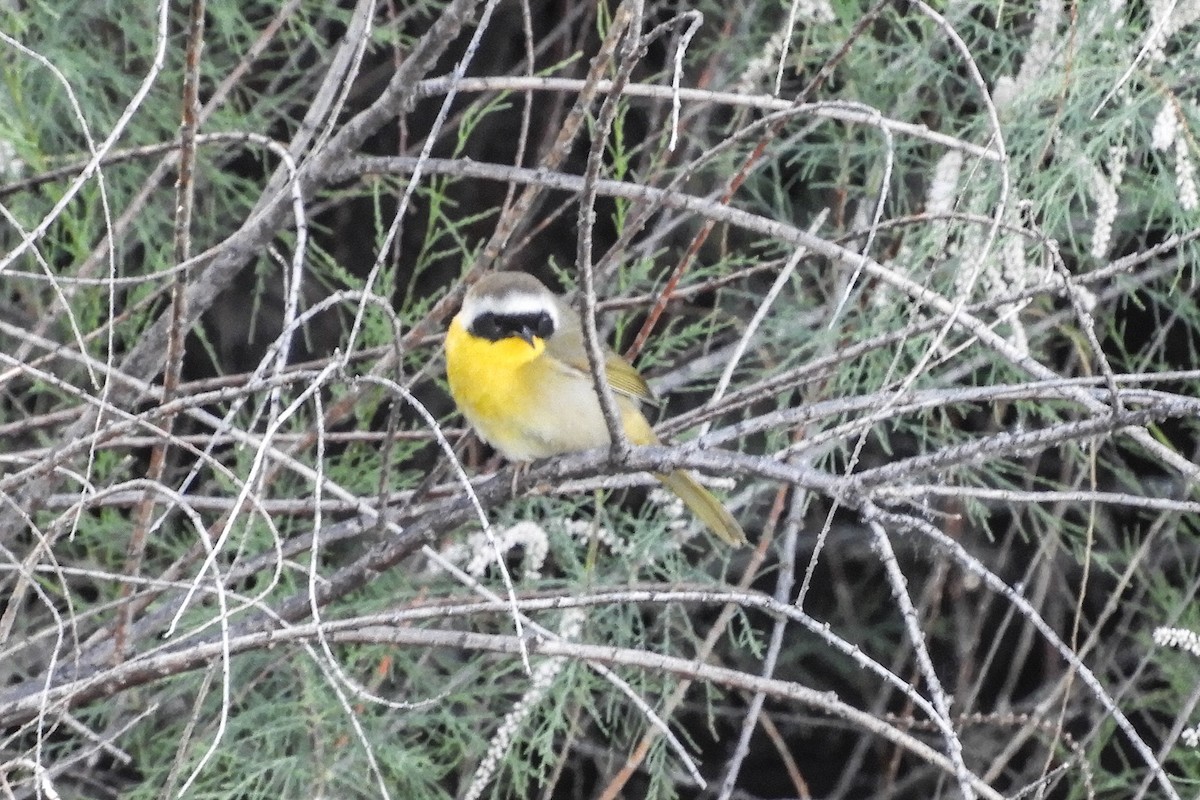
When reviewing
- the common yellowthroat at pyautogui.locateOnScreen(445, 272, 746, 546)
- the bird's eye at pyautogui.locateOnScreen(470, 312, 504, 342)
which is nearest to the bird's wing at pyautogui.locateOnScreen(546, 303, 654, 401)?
the common yellowthroat at pyautogui.locateOnScreen(445, 272, 746, 546)

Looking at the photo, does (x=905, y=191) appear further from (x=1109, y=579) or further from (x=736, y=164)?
(x=1109, y=579)

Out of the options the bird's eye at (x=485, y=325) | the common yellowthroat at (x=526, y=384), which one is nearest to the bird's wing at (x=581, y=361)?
the common yellowthroat at (x=526, y=384)

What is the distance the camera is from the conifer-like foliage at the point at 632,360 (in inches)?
84.7

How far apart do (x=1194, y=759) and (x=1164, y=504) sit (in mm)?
1972

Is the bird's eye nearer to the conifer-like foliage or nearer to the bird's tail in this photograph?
the conifer-like foliage

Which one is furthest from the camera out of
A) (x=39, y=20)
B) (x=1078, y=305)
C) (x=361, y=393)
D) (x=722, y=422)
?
(x=722, y=422)

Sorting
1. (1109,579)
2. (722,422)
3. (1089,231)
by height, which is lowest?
(1109,579)

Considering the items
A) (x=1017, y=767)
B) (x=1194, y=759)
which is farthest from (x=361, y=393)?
(x=1017, y=767)

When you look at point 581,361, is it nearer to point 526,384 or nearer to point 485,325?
point 526,384

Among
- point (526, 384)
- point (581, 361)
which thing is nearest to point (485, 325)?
point (526, 384)

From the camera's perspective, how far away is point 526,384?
330 cm

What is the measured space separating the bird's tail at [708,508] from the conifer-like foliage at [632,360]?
54 millimetres

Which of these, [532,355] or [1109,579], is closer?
[532,355]

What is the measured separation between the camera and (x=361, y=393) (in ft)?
10.1
